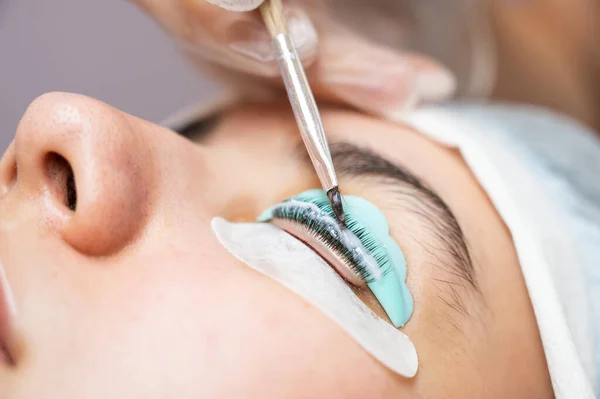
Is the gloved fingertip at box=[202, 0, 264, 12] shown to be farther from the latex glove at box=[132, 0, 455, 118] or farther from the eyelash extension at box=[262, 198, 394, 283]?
the eyelash extension at box=[262, 198, 394, 283]

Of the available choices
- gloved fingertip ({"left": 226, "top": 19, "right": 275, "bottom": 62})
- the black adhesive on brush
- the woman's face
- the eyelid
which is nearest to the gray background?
the eyelid

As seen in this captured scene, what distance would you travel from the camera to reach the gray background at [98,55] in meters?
0.99

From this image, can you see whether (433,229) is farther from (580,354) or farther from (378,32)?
(378,32)

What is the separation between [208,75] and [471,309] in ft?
1.99

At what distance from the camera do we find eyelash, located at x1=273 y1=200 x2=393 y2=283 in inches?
25.1

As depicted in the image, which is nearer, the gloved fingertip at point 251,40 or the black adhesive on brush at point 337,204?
the black adhesive on brush at point 337,204

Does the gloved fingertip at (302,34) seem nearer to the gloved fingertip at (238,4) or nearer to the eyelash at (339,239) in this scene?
the gloved fingertip at (238,4)

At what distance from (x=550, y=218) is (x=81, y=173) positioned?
25.4 inches

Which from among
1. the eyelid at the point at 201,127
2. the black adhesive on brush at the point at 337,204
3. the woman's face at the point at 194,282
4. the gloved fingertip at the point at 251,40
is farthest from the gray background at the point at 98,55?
the black adhesive on brush at the point at 337,204

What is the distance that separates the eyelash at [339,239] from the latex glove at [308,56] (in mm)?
261

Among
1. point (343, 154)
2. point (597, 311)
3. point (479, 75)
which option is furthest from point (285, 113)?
point (479, 75)

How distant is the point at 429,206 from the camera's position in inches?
27.1

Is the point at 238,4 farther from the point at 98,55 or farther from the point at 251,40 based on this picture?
the point at 98,55

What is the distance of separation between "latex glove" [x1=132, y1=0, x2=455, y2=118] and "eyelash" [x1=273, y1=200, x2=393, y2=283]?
0.26 meters
